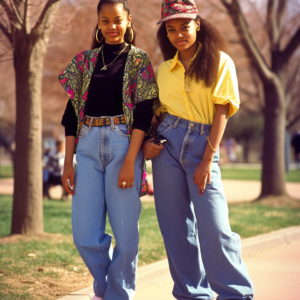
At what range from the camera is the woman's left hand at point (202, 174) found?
10.0ft

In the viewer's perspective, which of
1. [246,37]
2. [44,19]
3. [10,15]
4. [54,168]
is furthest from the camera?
[54,168]

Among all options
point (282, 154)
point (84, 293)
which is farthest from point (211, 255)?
point (282, 154)

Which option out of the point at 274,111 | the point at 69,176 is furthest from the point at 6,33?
the point at 274,111

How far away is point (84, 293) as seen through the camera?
3879mm

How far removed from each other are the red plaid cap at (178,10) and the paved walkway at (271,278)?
233 centimetres

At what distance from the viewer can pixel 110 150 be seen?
3.04 m

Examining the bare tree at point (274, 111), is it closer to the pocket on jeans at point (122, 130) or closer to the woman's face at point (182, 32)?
the woman's face at point (182, 32)

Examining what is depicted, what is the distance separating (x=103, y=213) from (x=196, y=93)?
38.9 inches

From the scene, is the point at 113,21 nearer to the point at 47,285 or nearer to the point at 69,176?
the point at 69,176

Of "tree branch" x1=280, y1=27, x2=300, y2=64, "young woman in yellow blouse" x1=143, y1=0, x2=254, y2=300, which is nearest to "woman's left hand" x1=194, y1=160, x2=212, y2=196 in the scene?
"young woman in yellow blouse" x1=143, y1=0, x2=254, y2=300

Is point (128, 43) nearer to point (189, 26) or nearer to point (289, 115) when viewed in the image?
point (189, 26)

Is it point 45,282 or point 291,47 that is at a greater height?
point 291,47

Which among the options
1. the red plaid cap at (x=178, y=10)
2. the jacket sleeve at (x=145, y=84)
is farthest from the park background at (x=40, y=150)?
the red plaid cap at (x=178, y=10)

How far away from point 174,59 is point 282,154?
24.0 feet
